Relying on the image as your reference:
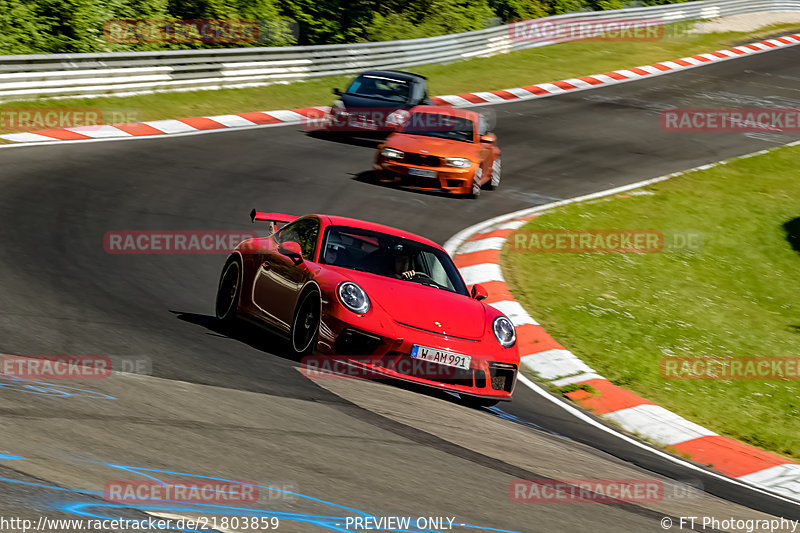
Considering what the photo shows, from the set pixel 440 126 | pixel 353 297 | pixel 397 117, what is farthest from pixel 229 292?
pixel 397 117

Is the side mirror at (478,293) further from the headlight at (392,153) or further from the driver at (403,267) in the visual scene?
the headlight at (392,153)

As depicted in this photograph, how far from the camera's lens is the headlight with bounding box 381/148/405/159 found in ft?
58.9

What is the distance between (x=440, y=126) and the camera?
749 inches

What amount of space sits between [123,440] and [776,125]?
1043 inches

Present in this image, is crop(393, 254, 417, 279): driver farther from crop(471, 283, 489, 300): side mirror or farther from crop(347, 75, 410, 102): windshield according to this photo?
crop(347, 75, 410, 102): windshield

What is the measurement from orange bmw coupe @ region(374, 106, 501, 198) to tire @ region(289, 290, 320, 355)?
935 centimetres

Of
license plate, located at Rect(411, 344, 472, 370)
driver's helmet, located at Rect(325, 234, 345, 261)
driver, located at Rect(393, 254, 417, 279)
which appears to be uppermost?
driver's helmet, located at Rect(325, 234, 345, 261)

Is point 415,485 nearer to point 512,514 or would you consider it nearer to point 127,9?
A: point 512,514

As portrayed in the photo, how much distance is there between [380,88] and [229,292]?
42.8 feet

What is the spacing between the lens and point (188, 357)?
8.06 m

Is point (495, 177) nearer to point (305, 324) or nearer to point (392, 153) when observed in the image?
point (392, 153)

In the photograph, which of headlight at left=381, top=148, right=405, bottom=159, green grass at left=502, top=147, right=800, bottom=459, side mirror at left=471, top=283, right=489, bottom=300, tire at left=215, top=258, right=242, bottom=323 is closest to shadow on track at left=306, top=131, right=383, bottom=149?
headlight at left=381, top=148, right=405, bottom=159

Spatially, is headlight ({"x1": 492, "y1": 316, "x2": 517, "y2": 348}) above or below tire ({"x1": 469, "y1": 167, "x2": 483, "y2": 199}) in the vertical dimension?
above

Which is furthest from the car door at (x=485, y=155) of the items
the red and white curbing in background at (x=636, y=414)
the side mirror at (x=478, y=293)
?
the side mirror at (x=478, y=293)
